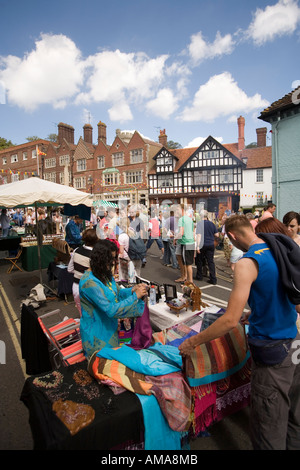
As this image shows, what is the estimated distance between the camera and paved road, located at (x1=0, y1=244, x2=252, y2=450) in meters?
2.50


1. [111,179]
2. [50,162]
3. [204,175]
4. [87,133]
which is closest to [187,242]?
[204,175]

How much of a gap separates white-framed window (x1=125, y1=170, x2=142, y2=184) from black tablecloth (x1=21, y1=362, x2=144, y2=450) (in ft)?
118

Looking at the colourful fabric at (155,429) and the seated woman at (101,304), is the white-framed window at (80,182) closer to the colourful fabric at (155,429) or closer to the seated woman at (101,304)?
the seated woman at (101,304)

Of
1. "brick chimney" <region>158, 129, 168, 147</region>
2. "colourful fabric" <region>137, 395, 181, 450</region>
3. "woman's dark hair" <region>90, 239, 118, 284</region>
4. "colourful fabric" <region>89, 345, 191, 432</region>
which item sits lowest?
"colourful fabric" <region>137, 395, 181, 450</region>

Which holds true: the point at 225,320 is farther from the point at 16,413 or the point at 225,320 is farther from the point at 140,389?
the point at 16,413

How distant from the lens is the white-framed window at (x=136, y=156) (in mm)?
37053

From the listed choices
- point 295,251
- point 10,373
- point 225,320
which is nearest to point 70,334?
point 10,373

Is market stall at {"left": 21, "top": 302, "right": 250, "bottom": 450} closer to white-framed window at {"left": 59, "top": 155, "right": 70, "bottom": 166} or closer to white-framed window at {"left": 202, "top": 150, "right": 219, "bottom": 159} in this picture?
white-framed window at {"left": 202, "top": 150, "right": 219, "bottom": 159}

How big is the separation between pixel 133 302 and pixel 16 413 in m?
1.83

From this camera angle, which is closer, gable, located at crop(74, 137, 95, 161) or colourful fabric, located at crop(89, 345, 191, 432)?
colourful fabric, located at crop(89, 345, 191, 432)

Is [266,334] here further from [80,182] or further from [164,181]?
[80,182]

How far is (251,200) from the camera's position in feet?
102

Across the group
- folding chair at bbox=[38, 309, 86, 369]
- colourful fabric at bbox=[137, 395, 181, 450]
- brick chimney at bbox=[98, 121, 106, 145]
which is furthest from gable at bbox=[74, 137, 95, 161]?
colourful fabric at bbox=[137, 395, 181, 450]

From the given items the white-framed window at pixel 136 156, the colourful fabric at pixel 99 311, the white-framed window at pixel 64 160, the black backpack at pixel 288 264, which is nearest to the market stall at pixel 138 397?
the colourful fabric at pixel 99 311
